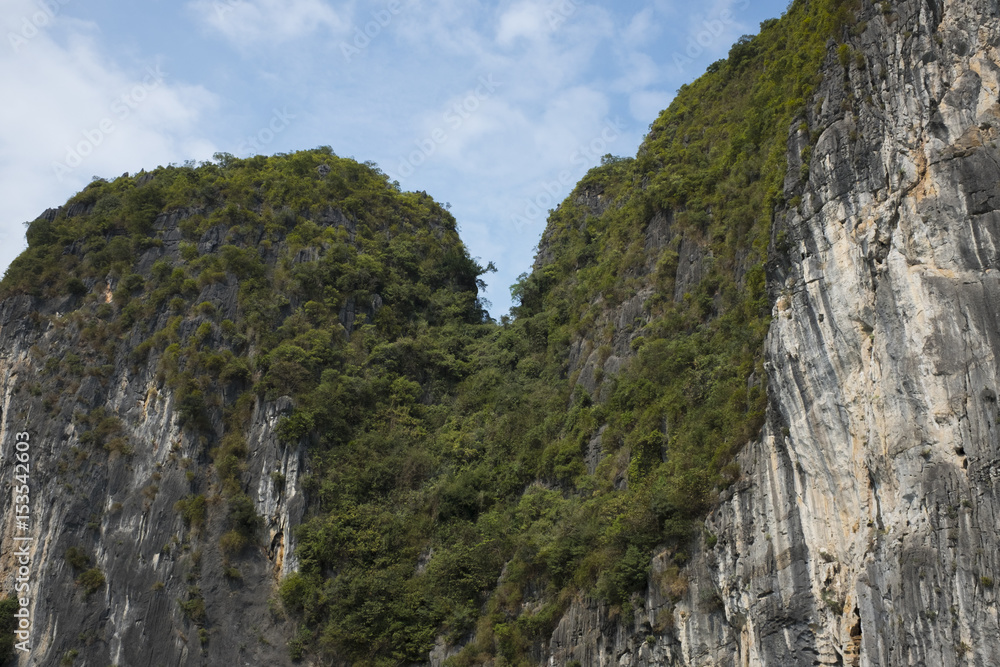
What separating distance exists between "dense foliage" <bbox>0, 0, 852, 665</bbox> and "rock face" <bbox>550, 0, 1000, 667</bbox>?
1576 mm

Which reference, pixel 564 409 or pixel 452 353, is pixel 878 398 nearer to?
pixel 564 409

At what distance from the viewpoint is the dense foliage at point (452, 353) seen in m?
22.8

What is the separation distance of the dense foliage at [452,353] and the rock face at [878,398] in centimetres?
158

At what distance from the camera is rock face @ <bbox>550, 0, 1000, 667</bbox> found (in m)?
13.8

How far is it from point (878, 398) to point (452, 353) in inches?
922

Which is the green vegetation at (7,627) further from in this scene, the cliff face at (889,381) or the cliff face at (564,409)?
the cliff face at (889,381)

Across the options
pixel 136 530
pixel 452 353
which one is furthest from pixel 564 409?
pixel 136 530

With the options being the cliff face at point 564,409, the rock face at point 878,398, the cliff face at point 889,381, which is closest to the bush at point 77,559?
the cliff face at point 564,409

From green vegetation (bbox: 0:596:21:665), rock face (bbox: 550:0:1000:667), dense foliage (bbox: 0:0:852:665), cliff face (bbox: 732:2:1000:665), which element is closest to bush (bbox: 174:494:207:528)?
dense foliage (bbox: 0:0:852:665)

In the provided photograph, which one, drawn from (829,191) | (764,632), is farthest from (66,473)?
(829,191)

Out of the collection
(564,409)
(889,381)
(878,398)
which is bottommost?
(878,398)

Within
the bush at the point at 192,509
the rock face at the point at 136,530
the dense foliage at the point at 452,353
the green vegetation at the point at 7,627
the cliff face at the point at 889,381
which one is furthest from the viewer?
the bush at the point at 192,509

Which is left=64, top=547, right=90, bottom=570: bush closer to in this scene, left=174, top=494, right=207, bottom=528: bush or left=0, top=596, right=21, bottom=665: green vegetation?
left=0, top=596, right=21, bottom=665: green vegetation

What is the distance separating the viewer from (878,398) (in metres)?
15.4
